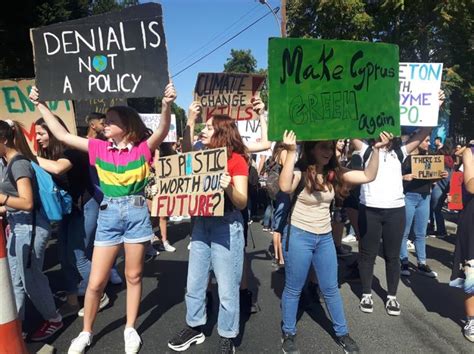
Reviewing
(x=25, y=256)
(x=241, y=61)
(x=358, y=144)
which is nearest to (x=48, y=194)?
(x=25, y=256)

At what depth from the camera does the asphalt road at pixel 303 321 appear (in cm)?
350

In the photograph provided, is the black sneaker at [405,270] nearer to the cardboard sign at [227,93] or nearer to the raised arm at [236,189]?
the cardboard sign at [227,93]

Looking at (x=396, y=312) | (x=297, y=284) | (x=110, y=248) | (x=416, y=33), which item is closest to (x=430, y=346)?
(x=396, y=312)

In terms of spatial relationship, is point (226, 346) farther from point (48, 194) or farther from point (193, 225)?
point (48, 194)

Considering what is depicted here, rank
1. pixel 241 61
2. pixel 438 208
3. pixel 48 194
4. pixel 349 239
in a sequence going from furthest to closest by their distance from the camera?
pixel 241 61 → pixel 438 208 → pixel 349 239 → pixel 48 194

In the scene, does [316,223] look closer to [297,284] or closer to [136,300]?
[297,284]

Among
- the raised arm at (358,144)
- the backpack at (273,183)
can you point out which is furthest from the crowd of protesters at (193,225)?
the backpack at (273,183)

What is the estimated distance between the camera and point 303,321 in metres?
3.99

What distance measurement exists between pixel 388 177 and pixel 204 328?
2274 millimetres

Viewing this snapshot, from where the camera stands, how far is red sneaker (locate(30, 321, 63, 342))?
357 centimetres

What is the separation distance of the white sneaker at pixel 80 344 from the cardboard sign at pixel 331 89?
2.10 m

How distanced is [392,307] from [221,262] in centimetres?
196

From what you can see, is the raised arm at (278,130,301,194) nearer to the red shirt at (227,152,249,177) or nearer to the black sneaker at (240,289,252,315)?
the red shirt at (227,152,249,177)

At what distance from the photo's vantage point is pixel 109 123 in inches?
129
